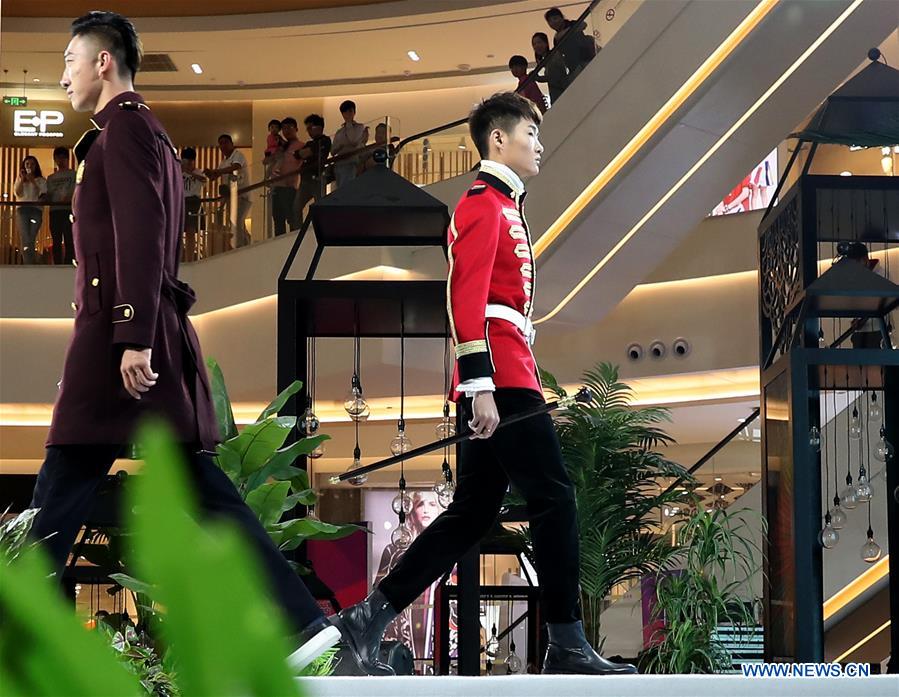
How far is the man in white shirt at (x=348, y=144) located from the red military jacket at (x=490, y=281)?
8076mm

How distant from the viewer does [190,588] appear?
191 mm

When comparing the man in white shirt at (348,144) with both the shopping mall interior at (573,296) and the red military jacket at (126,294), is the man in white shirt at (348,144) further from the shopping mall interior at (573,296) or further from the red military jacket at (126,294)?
the red military jacket at (126,294)

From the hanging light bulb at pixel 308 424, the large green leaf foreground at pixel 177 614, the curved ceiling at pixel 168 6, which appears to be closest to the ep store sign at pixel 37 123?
the curved ceiling at pixel 168 6

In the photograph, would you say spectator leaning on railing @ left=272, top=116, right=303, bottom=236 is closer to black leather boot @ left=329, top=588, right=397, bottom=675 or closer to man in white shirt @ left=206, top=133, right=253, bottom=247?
man in white shirt @ left=206, top=133, right=253, bottom=247

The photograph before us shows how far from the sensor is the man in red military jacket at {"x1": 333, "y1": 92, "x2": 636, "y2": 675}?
296 cm

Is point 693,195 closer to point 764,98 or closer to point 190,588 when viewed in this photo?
point 764,98

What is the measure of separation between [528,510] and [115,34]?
1.32 metres

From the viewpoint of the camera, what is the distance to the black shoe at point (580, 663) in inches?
113

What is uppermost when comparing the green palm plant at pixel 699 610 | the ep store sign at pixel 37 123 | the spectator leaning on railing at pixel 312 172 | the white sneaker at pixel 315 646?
the ep store sign at pixel 37 123

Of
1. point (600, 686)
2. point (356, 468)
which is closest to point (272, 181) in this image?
point (356, 468)

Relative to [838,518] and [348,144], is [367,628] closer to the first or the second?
[838,518]

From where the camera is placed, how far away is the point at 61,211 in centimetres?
1308

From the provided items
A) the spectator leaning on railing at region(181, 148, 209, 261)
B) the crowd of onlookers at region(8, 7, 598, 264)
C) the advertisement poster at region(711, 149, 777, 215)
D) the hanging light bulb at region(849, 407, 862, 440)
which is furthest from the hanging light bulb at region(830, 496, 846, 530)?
the spectator leaning on railing at region(181, 148, 209, 261)

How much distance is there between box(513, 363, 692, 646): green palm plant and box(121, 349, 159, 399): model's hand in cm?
348
